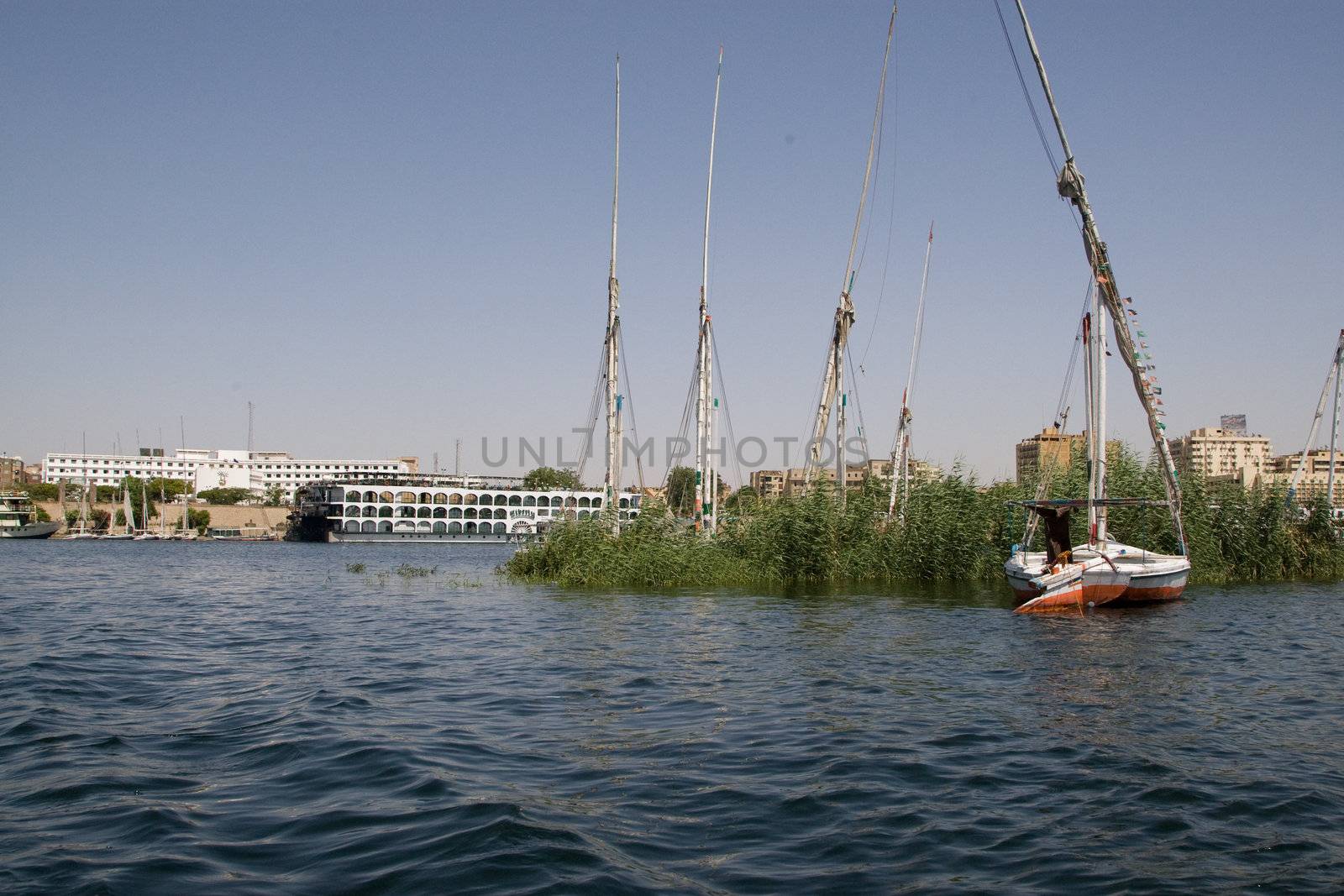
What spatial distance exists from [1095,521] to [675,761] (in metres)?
23.1

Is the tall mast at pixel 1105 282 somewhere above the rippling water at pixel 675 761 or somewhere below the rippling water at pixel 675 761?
above

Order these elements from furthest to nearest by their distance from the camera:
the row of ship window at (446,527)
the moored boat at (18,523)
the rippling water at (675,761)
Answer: the moored boat at (18,523)
the row of ship window at (446,527)
the rippling water at (675,761)

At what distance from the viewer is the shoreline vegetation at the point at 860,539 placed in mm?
36688

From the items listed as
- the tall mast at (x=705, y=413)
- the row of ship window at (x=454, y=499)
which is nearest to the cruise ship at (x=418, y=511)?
the row of ship window at (x=454, y=499)

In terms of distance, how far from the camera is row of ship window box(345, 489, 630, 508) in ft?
463

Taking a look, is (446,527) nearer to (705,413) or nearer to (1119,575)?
(705,413)

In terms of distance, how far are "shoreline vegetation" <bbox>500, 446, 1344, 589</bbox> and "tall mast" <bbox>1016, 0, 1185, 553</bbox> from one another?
4.36 meters

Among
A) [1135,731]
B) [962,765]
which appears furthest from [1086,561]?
[962,765]

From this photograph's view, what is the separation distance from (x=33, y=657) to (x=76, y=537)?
149 m

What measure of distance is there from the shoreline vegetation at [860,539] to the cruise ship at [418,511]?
324 ft

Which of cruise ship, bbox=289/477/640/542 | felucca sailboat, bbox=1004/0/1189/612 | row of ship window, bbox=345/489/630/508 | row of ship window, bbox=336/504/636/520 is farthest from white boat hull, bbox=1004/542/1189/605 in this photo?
row of ship window, bbox=336/504/636/520

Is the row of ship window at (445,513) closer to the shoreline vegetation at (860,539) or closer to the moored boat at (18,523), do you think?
the moored boat at (18,523)

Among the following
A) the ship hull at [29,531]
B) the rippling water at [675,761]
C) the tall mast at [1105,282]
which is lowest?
the ship hull at [29,531]

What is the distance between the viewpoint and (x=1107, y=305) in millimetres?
32906
